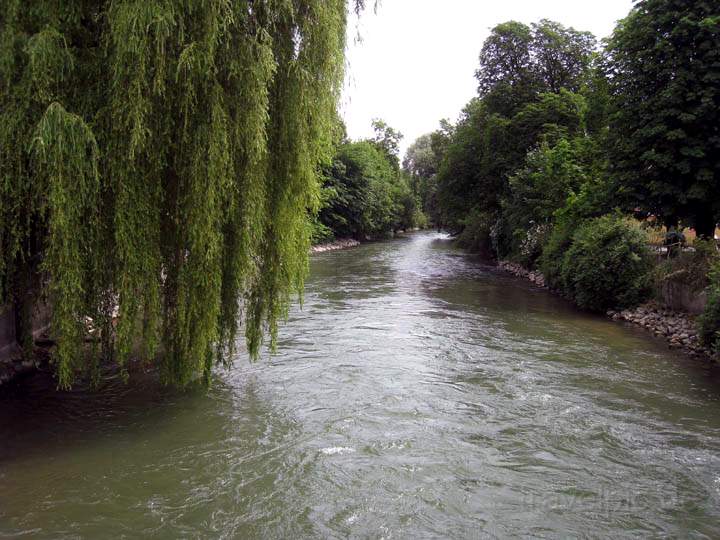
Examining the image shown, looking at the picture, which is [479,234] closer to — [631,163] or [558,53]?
[558,53]

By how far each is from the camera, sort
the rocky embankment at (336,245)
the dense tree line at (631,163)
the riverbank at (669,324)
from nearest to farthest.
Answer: the riverbank at (669,324) < the dense tree line at (631,163) < the rocky embankment at (336,245)

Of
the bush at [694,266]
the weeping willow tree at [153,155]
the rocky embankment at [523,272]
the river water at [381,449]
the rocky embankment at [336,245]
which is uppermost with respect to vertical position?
the weeping willow tree at [153,155]

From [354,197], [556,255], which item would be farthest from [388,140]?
[556,255]

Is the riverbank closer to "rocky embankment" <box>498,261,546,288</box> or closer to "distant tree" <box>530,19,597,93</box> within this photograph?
"rocky embankment" <box>498,261,546,288</box>

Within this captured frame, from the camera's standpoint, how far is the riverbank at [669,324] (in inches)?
496

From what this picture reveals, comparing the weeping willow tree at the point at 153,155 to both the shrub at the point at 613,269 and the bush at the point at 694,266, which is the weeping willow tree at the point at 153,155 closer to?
the bush at the point at 694,266

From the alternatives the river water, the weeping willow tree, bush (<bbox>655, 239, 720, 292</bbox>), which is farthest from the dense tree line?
the weeping willow tree

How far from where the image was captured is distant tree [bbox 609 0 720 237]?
1573 cm

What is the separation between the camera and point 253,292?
27.8ft

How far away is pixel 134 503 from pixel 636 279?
15470 millimetres

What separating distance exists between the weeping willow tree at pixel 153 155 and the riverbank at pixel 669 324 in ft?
32.6

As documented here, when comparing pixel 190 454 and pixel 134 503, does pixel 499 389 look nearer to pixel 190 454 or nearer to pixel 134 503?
pixel 190 454

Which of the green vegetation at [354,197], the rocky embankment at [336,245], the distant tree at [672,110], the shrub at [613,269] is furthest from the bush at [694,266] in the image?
the green vegetation at [354,197]

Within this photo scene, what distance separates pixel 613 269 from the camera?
17000 mm
